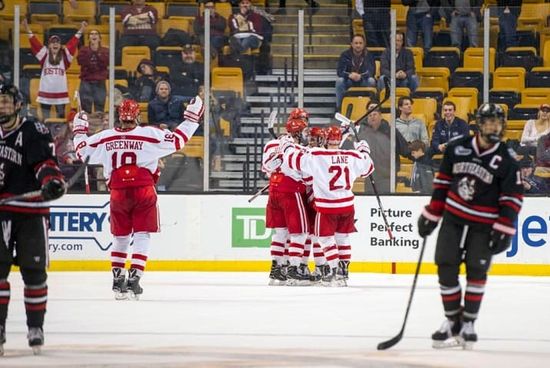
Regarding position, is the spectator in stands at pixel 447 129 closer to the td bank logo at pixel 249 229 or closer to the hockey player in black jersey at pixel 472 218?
the td bank logo at pixel 249 229

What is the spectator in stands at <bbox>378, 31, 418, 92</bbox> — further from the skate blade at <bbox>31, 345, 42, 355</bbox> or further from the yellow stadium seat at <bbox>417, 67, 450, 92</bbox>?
the skate blade at <bbox>31, 345, 42, 355</bbox>

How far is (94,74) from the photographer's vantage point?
48.4ft

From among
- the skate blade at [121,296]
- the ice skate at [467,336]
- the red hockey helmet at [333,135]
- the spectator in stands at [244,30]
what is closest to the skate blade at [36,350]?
the ice skate at [467,336]

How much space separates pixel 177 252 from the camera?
1466 centimetres

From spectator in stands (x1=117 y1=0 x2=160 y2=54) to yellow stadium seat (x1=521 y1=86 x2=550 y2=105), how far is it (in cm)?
383

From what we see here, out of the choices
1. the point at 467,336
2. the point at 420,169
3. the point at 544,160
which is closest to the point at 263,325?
the point at 467,336

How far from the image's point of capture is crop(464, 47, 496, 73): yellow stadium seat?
48.3 feet

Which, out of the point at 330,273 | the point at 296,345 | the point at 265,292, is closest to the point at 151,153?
the point at 265,292

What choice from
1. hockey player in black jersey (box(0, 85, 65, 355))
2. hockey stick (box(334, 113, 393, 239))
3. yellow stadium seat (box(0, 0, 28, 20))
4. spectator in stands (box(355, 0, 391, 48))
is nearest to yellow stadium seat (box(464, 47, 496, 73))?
spectator in stands (box(355, 0, 391, 48))

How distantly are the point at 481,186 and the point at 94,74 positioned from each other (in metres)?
7.85

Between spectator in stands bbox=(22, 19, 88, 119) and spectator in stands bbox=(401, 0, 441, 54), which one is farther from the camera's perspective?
spectator in stands bbox=(401, 0, 441, 54)

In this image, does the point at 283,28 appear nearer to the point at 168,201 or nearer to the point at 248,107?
the point at 248,107

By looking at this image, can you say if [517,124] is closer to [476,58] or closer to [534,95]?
[534,95]

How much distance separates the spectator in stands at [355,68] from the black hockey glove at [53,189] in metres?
8.07
